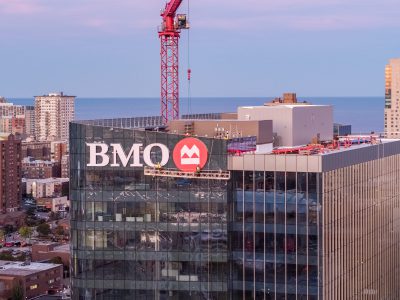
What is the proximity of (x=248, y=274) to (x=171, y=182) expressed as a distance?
5.96 m

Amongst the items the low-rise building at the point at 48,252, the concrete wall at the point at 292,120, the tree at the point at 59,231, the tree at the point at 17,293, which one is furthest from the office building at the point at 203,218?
the tree at the point at 59,231

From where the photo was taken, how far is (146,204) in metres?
50.3

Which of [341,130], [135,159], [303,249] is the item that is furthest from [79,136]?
[341,130]

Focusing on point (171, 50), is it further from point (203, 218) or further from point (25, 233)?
point (25, 233)

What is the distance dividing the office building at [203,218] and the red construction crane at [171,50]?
27.8 metres

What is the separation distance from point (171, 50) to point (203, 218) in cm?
3575

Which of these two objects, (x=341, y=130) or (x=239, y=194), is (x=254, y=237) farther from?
(x=341, y=130)

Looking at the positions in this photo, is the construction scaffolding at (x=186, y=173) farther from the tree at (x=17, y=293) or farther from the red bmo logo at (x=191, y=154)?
the tree at (x=17, y=293)

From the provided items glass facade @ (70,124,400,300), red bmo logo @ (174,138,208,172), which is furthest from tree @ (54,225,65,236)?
red bmo logo @ (174,138,208,172)

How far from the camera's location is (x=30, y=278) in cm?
12650

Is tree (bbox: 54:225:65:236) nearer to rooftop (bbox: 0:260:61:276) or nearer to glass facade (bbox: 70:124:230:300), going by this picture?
rooftop (bbox: 0:260:61:276)

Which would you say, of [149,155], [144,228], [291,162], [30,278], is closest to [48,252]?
[30,278]

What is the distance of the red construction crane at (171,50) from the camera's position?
7925 centimetres

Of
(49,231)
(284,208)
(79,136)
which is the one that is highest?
(79,136)
